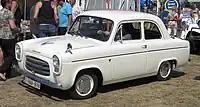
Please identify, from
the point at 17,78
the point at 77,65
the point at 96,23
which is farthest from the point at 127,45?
the point at 17,78

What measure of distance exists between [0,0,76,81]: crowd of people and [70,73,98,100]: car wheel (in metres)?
1.84

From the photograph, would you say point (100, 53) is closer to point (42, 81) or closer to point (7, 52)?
point (42, 81)

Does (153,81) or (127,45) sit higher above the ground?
(127,45)

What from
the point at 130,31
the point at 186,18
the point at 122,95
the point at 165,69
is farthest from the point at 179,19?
the point at 122,95

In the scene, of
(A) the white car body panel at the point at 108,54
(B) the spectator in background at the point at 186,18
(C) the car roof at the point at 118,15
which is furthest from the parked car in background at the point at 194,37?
(C) the car roof at the point at 118,15

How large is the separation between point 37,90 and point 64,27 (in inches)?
111

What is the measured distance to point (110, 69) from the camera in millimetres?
6340

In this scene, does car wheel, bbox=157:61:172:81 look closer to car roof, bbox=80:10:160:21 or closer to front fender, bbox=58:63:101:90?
car roof, bbox=80:10:160:21

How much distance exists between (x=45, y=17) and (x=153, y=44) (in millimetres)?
2913

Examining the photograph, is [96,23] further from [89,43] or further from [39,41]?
[39,41]

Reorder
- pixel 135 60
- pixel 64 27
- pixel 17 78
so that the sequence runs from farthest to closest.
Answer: pixel 64 27
pixel 17 78
pixel 135 60

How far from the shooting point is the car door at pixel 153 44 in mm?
7120

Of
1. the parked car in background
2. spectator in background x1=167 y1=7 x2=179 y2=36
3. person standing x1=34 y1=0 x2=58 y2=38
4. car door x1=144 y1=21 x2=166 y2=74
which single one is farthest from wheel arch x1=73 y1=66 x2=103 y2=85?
spectator in background x1=167 y1=7 x2=179 y2=36

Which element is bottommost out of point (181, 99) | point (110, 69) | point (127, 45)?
point (181, 99)
